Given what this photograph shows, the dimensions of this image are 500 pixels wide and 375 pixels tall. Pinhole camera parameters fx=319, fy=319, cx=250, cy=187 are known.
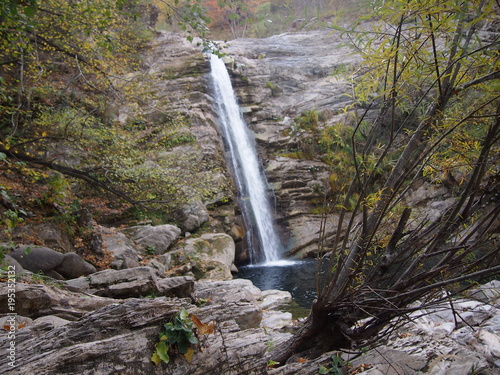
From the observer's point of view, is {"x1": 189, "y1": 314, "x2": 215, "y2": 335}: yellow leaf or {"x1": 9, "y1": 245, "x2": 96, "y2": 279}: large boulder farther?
{"x1": 9, "y1": 245, "x2": 96, "y2": 279}: large boulder

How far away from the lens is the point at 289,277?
10227 mm

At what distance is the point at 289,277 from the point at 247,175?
18.4ft

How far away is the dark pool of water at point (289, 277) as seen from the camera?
833cm

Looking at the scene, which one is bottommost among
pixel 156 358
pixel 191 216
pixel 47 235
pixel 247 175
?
pixel 156 358

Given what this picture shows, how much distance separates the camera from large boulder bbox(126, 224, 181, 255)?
8.82 meters

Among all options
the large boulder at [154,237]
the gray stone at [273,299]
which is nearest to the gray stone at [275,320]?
the gray stone at [273,299]

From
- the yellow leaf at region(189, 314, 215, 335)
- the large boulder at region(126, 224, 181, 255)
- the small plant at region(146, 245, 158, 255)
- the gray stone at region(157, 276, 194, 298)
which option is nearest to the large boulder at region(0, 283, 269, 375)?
the yellow leaf at region(189, 314, 215, 335)

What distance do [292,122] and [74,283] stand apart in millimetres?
13535

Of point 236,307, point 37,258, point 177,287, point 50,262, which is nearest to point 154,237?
point 50,262

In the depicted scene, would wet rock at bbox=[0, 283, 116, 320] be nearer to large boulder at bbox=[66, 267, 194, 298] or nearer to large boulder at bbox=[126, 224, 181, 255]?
large boulder at bbox=[66, 267, 194, 298]

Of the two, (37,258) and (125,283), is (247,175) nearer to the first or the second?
(37,258)

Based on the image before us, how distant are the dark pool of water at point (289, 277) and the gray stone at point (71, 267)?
4.67 metres

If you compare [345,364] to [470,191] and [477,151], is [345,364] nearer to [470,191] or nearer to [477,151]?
[470,191]

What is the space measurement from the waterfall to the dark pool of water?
1.04 m
